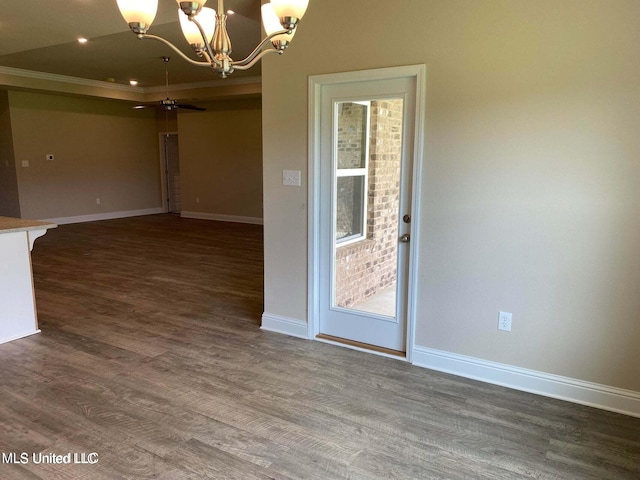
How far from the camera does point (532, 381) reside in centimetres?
279

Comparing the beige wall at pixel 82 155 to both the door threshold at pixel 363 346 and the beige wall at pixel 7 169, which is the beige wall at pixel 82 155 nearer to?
the beige wall at pixel 7 169

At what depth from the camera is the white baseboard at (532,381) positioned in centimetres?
257

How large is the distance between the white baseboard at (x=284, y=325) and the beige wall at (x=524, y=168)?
973 millimetres

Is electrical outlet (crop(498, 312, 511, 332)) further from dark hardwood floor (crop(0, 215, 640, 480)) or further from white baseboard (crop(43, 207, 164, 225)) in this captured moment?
white baseboard (crop(43, 207, 164, 225))

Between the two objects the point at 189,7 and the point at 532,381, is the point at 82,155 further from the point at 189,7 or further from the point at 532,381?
the point at 532,381

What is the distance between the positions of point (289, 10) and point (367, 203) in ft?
5.59

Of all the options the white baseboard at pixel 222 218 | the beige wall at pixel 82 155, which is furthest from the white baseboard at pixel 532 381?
the beige wall at pixel 82 155

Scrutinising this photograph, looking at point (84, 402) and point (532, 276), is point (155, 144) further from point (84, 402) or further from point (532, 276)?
point (532, 276)

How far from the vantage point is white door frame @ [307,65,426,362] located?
2896mm

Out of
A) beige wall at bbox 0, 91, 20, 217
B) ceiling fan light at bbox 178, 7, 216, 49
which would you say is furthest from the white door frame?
beige wall at bbox 0, 91, 20, 217

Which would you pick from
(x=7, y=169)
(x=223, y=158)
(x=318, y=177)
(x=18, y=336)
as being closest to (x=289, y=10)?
(x=318, y=177)

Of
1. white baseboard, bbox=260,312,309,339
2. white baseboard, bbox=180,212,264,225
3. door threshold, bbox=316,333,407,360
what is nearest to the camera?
door threshold, bbox=316,333,407,360

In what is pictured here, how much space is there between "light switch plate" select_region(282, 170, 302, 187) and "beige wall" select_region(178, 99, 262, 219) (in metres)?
5.93

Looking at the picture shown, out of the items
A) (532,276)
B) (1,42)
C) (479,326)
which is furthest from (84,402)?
(1,42)
